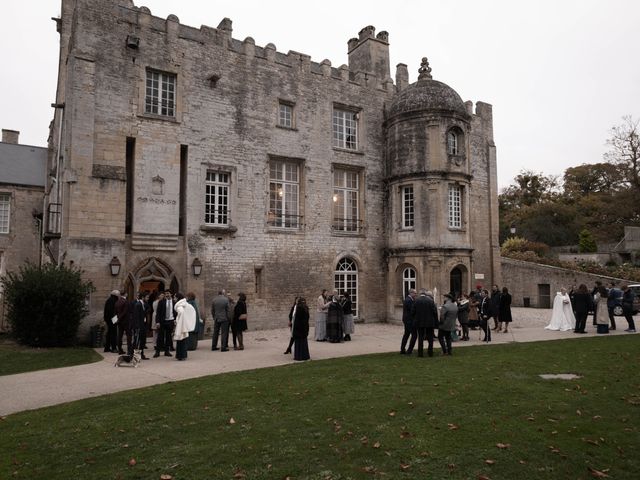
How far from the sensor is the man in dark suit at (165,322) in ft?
39.0

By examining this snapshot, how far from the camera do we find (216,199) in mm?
17500

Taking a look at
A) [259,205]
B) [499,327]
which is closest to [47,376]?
[259,205]

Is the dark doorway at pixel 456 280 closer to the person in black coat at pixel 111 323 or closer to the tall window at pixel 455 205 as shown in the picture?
the tall window at pixel 455 205

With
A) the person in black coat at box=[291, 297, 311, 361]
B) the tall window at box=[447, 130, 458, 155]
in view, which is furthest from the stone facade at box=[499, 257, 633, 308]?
the person in black coat at box=[291, 297, 311, 361]

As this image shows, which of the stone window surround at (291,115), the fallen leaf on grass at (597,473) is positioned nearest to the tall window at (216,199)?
the stone window surround at (291,115)

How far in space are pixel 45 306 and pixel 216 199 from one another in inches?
263

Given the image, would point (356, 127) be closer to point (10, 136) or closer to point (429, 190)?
point (429, 190)

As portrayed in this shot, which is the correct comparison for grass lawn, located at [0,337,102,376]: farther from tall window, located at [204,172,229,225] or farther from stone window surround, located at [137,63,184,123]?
stone window surround, located at [137,63,184,123]

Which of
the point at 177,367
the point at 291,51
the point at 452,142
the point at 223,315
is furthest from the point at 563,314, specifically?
the point at 291,51

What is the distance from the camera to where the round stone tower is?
20.4 metres

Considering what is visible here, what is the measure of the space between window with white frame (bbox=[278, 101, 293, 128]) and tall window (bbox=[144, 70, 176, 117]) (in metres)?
4.27

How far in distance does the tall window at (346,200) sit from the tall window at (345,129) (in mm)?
1175

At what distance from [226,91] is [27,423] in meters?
14.0

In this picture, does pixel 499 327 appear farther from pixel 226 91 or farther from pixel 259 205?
pixel 226 91
